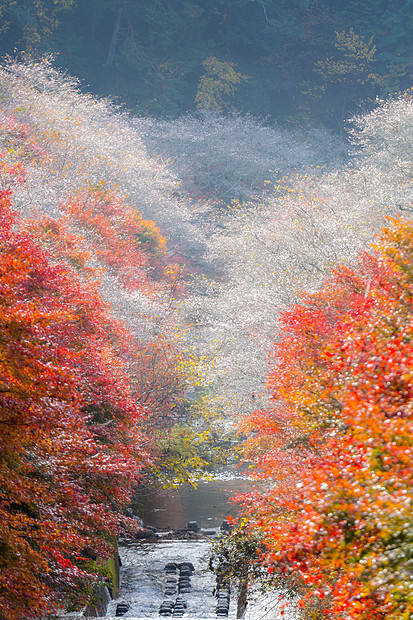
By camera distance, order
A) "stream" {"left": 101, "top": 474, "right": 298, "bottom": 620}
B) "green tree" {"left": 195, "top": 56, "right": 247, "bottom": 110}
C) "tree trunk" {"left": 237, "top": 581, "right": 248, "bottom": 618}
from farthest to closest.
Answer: "green tree" {"left": 195, "top": 56, "right": 247, "bottom": 110}, "stream" {"left": 101, "top": 474, "right": 298, "bottom": 620}, "tree trunk" {"left": 237, "top": 581, "right": 248, "bottom": 618}

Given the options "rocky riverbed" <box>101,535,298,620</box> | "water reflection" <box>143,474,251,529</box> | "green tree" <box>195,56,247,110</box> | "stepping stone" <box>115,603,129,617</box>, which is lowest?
"stepping stone" <box>115,603,129,617</box>

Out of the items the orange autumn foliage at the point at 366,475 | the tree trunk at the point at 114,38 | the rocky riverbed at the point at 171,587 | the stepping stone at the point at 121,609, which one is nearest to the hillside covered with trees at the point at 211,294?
the orange autumn foliage at the point at 366,475

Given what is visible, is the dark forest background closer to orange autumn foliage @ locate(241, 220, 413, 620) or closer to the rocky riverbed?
the rocky riverbed

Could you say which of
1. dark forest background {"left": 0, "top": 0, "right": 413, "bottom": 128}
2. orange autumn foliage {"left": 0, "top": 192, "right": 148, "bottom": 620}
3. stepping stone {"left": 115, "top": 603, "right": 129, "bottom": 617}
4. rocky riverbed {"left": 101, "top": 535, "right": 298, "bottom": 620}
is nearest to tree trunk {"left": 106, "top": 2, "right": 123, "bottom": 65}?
dark forest background {"left": 0, "top": 0, "right": 413, "bottom": 128}

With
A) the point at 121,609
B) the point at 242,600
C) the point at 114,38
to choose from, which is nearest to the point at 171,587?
the point at 121,609

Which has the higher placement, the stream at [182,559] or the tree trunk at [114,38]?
the tree trunk at [114,38]

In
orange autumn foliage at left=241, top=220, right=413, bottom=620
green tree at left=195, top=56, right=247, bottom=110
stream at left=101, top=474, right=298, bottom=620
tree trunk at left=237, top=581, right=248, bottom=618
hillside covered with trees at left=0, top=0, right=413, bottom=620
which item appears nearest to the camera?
orange autumn foliage at left=241, top=220, right=413, bottom=620

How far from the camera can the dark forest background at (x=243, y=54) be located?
4031cm

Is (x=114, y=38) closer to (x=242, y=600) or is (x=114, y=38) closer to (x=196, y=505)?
(x=196, y=505)

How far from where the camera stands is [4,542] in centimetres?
602

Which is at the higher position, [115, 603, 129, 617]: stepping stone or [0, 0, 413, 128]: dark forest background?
[0, 0, 413, 128]: dark forest background

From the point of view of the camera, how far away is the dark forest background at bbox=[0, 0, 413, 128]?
40.3m

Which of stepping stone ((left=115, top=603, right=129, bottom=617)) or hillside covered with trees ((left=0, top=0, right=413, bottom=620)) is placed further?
stepping stone ((left=115, top=603, right=129, bottom=617))

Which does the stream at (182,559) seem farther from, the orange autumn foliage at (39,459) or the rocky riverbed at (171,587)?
the orange autumn foliage at (39,459)
